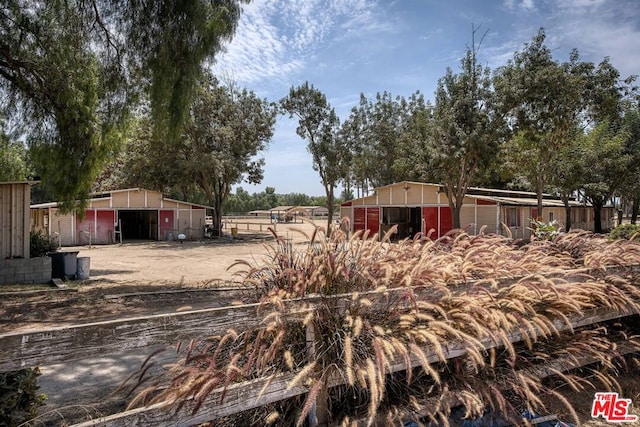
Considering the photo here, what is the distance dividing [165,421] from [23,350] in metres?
0.74

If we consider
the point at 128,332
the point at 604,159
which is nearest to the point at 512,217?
the point at 604,159

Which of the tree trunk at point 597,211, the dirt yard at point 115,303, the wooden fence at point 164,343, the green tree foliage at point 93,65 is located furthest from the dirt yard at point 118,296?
the tree trunk at point 597,211

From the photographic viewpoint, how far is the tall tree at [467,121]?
60.4 ft

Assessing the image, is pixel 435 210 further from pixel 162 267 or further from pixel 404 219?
pixel 162 267

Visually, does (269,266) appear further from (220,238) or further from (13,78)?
(220,238)

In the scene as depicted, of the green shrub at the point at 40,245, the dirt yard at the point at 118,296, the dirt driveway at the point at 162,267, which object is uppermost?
the green shrub at the point at 40,245

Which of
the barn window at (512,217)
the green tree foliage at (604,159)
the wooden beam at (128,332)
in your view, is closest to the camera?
the wooden beam at (128,332)

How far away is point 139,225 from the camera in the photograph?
1299 inches

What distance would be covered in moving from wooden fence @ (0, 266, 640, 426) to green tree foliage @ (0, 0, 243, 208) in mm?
7218

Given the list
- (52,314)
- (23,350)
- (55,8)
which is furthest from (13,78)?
(23,350)

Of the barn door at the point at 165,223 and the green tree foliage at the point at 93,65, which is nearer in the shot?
the green tree foliage at the point at 93,65

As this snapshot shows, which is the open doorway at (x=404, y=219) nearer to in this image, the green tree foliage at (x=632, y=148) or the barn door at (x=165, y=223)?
the green tree foliage at (x=632, y=148)
